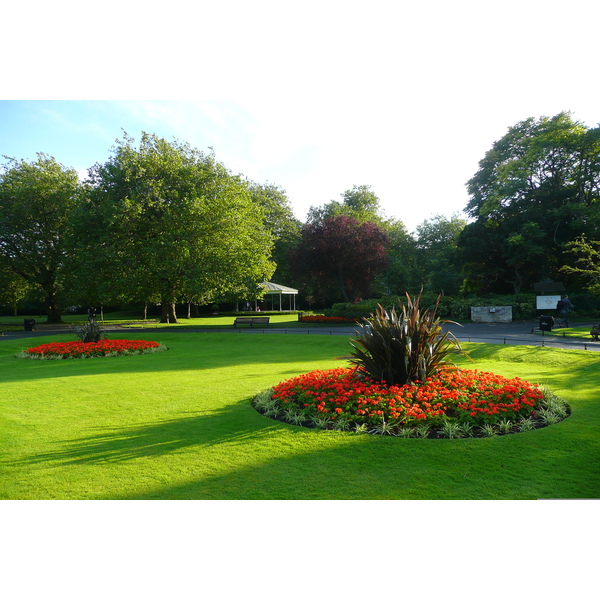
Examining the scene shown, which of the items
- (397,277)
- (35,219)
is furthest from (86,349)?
(397,277)

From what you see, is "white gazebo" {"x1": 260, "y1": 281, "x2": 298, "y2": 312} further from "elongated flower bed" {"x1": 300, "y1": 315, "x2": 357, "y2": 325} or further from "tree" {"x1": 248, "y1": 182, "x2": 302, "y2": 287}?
"elongated flower bed" {"x1": 300, "y1": 315, "x2": 357, "y2": 325}

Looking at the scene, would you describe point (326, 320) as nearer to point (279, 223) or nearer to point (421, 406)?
point (421, 406)

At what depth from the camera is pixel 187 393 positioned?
24.9ft

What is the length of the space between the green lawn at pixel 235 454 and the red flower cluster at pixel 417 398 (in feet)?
1.74

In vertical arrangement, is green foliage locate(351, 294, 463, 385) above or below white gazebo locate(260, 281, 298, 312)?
below

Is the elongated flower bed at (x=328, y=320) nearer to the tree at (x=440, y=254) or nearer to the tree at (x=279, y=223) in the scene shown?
→ the tree at (x=440, y=254)

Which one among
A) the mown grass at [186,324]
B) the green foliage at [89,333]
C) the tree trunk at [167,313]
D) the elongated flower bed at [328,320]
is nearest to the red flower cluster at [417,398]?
the green foliage at [89,333]

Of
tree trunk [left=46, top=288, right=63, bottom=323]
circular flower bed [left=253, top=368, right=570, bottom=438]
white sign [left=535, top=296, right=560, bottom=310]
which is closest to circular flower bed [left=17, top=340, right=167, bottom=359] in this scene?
circular flower bed [left=253, top=368, right=570, bottom=438]

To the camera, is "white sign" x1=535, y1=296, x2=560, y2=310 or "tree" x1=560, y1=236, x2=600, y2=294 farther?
"white sign" x1=535, y1=296, x2=560, y2=310

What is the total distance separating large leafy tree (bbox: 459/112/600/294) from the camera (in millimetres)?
26000

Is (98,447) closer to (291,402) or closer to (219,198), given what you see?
(291,402)

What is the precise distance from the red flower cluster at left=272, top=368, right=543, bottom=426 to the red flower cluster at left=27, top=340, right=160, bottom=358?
889 centimetres

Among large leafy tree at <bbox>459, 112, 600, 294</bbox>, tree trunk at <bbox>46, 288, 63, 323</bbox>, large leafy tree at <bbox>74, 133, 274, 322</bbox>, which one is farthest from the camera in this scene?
tree trunk at <bbox>46, 288, 63, 323</bbox>

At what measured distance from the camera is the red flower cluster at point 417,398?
5.43 metres
